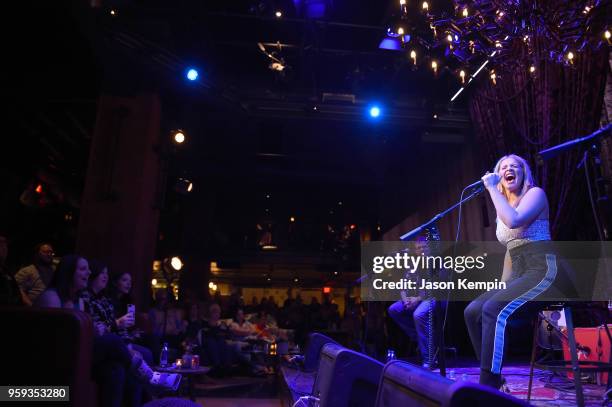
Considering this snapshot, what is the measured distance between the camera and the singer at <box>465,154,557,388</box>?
1980 millimetres

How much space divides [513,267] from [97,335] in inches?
113

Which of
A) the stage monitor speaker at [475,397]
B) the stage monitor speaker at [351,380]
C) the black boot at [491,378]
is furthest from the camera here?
the black boot at [491,378]

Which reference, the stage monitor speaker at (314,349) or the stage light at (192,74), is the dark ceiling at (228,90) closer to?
the stage light at (192,74)

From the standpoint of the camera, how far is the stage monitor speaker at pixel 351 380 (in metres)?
1.75

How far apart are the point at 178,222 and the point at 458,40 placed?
13.1 meters

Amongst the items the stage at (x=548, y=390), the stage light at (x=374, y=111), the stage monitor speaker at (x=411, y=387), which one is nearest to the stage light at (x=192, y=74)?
the stage light at (x=374, y=111)

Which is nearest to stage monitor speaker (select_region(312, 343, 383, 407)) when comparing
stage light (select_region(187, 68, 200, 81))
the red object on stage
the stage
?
the stage

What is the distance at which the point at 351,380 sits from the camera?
1.78 m

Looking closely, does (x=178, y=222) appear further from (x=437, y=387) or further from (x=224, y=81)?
(x=437, y=387)

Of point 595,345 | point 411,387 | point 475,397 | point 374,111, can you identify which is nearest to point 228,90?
point 374,111

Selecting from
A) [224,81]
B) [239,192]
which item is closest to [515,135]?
[224,81]

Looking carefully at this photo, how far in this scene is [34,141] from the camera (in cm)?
881

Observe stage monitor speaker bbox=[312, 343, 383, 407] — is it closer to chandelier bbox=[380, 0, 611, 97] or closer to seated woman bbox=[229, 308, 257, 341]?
chandelier bbox=[380, 0, 611, 97]

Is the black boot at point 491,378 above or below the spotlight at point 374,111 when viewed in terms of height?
below
